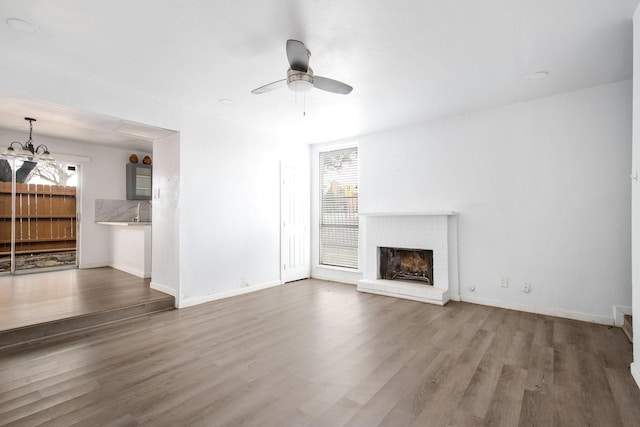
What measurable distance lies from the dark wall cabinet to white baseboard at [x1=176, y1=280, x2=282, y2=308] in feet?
12.4

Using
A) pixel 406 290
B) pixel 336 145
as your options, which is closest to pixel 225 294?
pixel 406 290

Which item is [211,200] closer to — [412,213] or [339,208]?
[339,208]

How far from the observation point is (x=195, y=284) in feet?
14.5

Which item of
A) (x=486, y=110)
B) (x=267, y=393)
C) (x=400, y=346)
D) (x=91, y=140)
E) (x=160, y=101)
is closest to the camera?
(x=267, y=393)

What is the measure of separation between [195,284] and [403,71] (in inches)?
148

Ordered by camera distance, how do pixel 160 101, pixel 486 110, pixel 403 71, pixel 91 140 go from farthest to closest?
pixel 91 140, pixel 486 110, pixel 160 101, pixel 403 71

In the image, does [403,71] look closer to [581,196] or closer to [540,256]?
[581,196]

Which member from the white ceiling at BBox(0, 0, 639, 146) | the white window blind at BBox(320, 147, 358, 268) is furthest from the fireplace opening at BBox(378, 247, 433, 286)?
the white ceiling at BBox(0, 0, 639, 146)

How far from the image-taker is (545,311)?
12.8 ft

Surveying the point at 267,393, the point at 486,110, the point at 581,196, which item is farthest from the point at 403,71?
the point at 267,393

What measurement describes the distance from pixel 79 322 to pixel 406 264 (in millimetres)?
4450

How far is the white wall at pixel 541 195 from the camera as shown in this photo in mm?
3561

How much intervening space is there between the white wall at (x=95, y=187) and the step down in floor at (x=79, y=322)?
358 centimetres

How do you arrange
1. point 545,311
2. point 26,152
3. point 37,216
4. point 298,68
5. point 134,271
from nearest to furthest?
point 298,68
point 545,311
point 26,152
point 134,271
point 37,216
